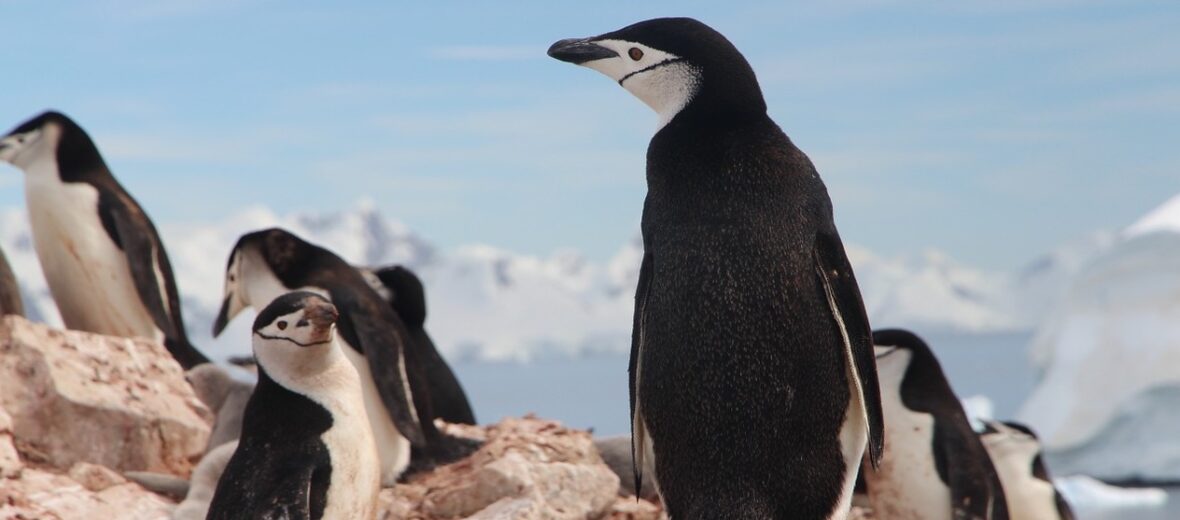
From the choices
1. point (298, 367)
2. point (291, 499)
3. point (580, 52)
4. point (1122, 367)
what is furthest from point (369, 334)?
point (1122, 367)

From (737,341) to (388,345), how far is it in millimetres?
2136

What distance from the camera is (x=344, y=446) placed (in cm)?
377

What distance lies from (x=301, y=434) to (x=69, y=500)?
3.76 feet

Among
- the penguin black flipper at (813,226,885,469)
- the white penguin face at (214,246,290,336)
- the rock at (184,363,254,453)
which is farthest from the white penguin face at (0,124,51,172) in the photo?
the penguin black flipper at (813,226,885,469)

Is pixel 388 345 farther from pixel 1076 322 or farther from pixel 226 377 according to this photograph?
pixel 1076 322

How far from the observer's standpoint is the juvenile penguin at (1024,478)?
584cm

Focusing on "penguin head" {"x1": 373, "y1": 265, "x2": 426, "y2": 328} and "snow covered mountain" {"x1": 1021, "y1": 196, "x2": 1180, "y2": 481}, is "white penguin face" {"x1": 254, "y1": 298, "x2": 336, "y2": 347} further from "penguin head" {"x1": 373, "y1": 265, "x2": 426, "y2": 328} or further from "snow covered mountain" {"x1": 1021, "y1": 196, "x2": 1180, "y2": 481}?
"snow covered mountain" {"x1": 1021, "y1": 196, "x2": 1180, "y2": 481}

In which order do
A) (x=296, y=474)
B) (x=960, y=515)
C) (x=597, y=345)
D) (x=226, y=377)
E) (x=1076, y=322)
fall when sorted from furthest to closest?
(x=597, y=345)
(x=1076, y=322)
(x=226, y=377)
(x=960, y=515)
(x=296, y=474)

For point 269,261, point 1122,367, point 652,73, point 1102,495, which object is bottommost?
point 1102,495

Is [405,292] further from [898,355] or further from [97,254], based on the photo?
[898,355]

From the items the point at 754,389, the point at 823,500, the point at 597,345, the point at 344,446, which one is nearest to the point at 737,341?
the point at 754,389

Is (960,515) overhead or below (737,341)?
below

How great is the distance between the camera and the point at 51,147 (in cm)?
680

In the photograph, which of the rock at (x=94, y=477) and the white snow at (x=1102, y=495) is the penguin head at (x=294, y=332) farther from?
the white snow at (x=1102, y=495)
